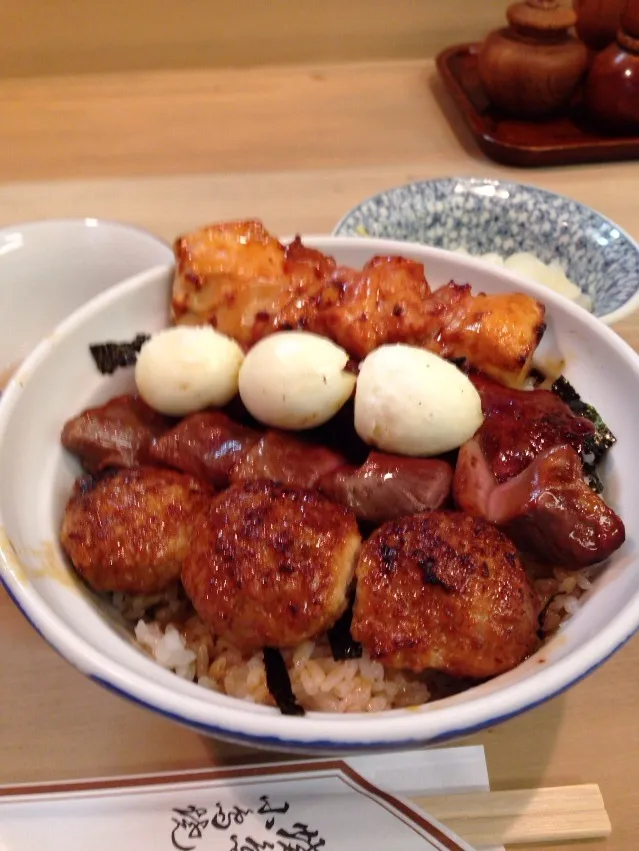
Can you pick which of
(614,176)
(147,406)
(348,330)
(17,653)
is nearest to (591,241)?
(614,176)

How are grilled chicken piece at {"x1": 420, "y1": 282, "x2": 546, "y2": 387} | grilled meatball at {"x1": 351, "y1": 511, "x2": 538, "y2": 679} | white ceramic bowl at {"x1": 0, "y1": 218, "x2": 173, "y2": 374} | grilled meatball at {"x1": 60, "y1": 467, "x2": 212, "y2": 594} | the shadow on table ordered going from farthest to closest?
the shadow on table < white ceramic bowl at {"x1": 0, "y1": 218, "x2": 173, "y2": 374} < grilled chicken piece at {"x1": 420, "y1": 282, "x2": 546, "y2": 387} < grilled meatball at {"x1": 60, "y1": 467, "x2": 212, "y2": 594} < grilled meatball at {"x1": 351, "y1": 511, "x2": 538, "y2": 679}

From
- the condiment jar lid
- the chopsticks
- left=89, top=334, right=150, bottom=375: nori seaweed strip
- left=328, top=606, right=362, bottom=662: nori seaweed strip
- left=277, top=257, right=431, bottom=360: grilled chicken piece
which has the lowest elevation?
the chopsticks

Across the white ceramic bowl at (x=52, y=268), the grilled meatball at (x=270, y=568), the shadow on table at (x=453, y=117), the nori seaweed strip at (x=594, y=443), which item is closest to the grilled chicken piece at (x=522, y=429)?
the nori seaweed strip at (x=594, y=443)

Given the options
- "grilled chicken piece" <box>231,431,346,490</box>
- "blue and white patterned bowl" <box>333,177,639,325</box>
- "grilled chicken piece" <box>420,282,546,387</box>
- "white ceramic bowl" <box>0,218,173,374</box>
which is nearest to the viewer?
"grilled chicken piece" <box>231,431,346,490</box>

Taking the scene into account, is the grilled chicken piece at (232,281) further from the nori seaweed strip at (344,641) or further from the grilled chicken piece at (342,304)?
the nori seaweed strip at (344,641)

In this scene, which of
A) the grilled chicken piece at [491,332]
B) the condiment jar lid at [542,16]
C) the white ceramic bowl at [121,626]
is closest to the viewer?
the white ceramic bowl at [121,626]

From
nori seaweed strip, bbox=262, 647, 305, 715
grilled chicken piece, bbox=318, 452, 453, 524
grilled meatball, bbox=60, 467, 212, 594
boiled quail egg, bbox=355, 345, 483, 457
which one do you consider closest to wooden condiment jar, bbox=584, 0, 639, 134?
boiled quail egg, bbox=355, 345, 483, 457

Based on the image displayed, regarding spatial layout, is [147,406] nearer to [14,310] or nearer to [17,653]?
[17,653]

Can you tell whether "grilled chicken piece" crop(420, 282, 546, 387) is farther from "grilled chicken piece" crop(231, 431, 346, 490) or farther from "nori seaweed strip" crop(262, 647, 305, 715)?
"nori seaweed strip" crop(262, 647, 305, 715)
